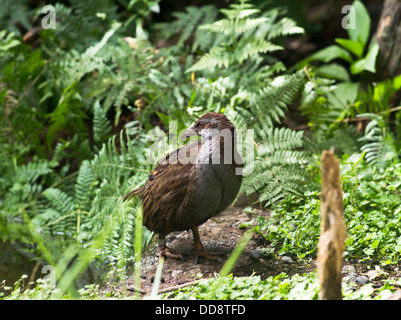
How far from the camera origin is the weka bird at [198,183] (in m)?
3.48

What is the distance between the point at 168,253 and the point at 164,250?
0.17ft

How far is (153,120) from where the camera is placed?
573 cm

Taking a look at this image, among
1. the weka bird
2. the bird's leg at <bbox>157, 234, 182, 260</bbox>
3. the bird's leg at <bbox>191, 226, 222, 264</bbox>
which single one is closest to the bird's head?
the weka bird

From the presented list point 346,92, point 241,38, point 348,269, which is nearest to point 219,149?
point 348,269

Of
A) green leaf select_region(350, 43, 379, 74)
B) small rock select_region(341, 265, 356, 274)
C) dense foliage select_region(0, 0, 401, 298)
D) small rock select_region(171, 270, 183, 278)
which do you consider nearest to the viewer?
small rock select_region(341, 265, 356, 274)

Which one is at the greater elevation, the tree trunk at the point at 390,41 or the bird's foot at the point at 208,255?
the tree trunk at the point at 390,41

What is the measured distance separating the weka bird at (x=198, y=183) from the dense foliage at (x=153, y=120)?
0.52 meters

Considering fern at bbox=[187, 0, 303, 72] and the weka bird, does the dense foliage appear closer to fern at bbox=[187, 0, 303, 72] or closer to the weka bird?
fern at bbox=[187, 0, 303, 72]

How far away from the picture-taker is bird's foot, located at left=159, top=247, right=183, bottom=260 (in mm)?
3865

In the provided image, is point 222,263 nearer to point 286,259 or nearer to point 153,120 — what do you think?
point 286,259

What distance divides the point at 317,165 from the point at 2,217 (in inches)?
122

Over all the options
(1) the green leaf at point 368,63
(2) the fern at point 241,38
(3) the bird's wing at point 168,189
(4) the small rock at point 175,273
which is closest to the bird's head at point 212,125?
(3) the bird's wing at point 168,189

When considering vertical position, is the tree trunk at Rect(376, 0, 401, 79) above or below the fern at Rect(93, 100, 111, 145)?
above

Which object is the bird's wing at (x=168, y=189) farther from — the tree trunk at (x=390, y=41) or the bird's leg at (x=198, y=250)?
the tree trunk at (x=390, y=41)
